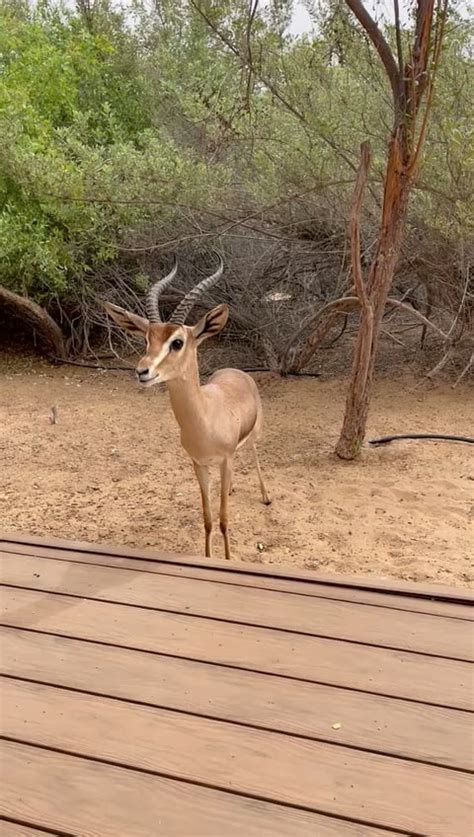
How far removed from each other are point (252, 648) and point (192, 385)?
54.2 inches

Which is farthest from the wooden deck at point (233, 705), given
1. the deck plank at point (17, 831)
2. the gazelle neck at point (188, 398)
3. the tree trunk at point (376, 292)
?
the tree trunk at point (376, 292)

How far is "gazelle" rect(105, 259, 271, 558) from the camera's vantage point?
3049 mm

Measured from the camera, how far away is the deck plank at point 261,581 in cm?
245

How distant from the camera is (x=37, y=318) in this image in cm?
793

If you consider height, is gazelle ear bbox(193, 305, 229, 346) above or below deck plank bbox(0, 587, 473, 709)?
above

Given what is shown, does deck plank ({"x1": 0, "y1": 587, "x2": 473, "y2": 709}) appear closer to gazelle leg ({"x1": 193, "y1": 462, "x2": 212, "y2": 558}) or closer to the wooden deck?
the wooden deck

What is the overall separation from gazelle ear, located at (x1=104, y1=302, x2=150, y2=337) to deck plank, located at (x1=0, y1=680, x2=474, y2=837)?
1745mm

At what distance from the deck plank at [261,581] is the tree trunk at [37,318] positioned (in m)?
5.23

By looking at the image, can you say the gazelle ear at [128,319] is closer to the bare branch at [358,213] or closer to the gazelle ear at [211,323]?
the gazelle ear at [211,323]

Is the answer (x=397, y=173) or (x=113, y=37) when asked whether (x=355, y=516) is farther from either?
(x=113, y=37)

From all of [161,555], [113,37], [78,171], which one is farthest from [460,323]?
[113,37]

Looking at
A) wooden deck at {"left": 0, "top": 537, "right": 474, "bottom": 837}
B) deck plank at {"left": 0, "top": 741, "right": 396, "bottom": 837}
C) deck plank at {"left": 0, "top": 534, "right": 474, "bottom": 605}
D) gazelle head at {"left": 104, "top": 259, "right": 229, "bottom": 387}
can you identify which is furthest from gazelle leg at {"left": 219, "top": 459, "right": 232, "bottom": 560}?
deck plank at {"left": 0, "top": 741, "right": 396, "bottom": 837}

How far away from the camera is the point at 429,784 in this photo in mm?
1637

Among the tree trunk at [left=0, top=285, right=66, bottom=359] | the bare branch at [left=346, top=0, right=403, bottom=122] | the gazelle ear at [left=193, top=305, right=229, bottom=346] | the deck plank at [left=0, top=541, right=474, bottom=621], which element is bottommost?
the tree trunk at [left=0, top=285, right=66, bottom=359]
